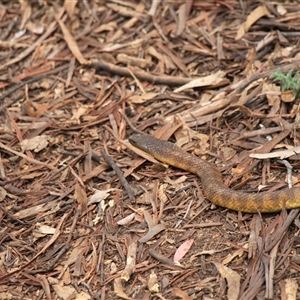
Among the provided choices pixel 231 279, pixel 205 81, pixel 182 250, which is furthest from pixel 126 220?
pixel 205 81

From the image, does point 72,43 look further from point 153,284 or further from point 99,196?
point 153,284

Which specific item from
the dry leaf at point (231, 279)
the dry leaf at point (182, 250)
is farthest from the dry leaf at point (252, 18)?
the dry leaf at point (231, 279)

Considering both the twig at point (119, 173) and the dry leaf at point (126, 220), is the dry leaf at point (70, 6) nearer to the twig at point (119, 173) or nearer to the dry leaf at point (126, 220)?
the twig at point (119, 173)

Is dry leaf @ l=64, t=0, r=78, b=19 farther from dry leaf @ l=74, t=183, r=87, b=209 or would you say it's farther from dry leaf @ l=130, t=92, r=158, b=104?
dry leaf @ l=74, t=183, r=87, b=209

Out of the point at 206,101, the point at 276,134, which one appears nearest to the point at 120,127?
the point at 206,101

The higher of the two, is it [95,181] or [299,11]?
[299,11]

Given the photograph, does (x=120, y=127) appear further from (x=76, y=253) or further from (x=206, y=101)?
(x=76, y=253)

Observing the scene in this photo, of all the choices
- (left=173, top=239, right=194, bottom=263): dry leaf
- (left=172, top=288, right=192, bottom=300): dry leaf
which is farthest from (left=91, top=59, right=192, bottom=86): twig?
(left=172, top=288, right=192, bottom=300): dry leaf
